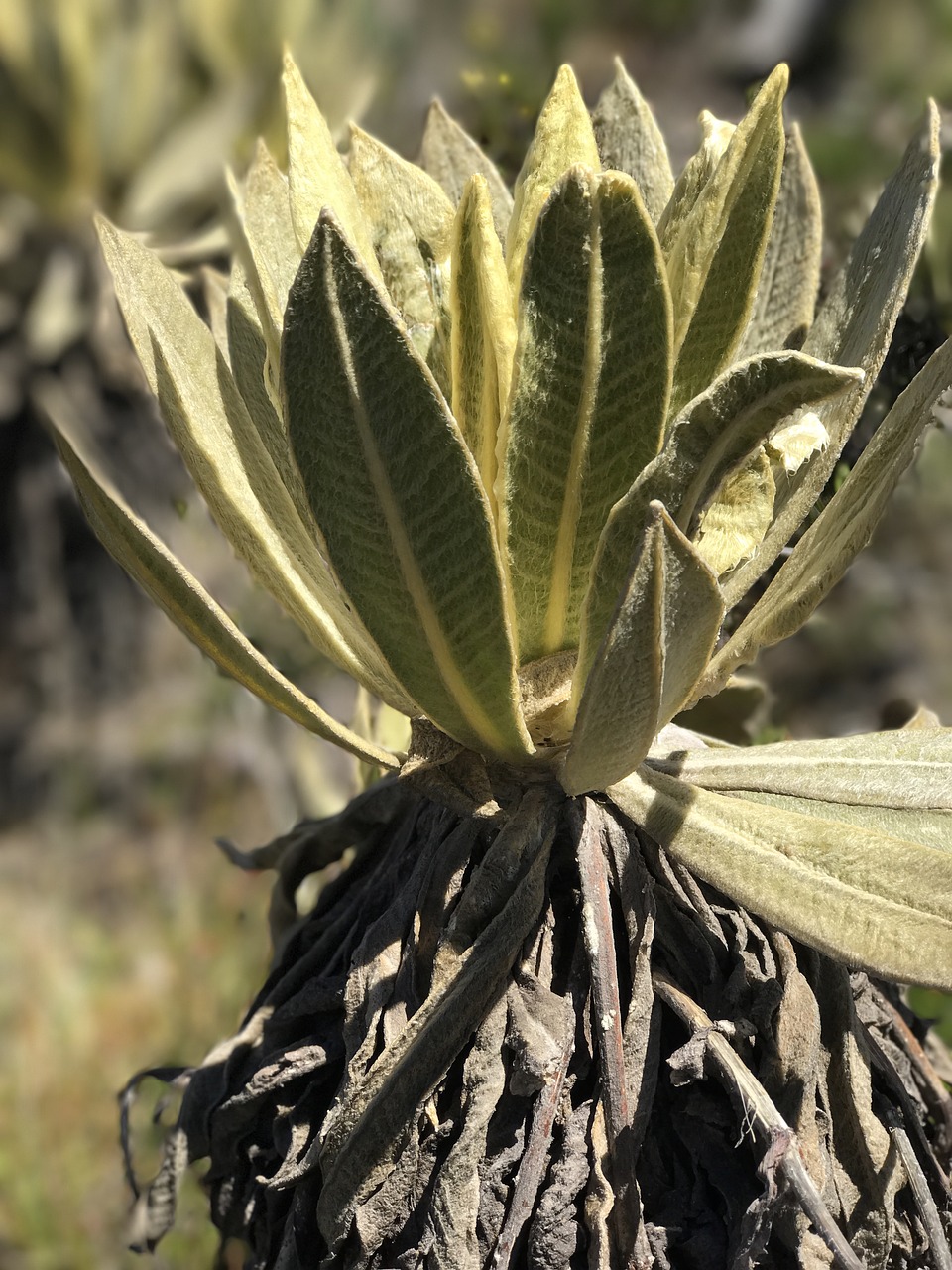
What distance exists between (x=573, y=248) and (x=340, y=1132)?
1.91 feet

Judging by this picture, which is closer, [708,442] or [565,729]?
[708,442]

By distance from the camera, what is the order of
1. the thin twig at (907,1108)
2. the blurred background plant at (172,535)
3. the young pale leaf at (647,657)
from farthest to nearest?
the blurred background plant at (172,535) → the thin twig at (907,1108) → the young pale leaf at (647,657)

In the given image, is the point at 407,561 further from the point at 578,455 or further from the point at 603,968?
the point at 603,968

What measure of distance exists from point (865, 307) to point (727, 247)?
0.46 ft

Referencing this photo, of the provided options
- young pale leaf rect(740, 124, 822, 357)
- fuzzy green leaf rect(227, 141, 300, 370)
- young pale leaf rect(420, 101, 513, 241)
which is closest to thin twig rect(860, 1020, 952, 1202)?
young pale leaf rect(740, 124, 822, 357)

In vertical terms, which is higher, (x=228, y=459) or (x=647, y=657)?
(x=228, y=459)

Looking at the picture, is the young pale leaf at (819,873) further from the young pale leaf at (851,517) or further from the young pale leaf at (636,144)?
the young pale leaf at (636,144)

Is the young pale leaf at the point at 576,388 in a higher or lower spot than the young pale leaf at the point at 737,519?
higher

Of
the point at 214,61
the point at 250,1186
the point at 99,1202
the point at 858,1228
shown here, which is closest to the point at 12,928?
the point at 99,1202

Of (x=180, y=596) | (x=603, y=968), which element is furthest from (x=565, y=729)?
(x=180, y=596)

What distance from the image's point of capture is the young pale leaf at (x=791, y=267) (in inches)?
36.4

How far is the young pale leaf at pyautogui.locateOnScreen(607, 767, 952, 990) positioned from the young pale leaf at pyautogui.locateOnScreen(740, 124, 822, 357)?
388 millimetres

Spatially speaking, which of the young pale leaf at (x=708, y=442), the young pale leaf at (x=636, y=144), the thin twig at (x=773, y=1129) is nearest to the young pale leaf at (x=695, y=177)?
the young pale leaf at (x=636, y=144)

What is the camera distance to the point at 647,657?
0.64 m
